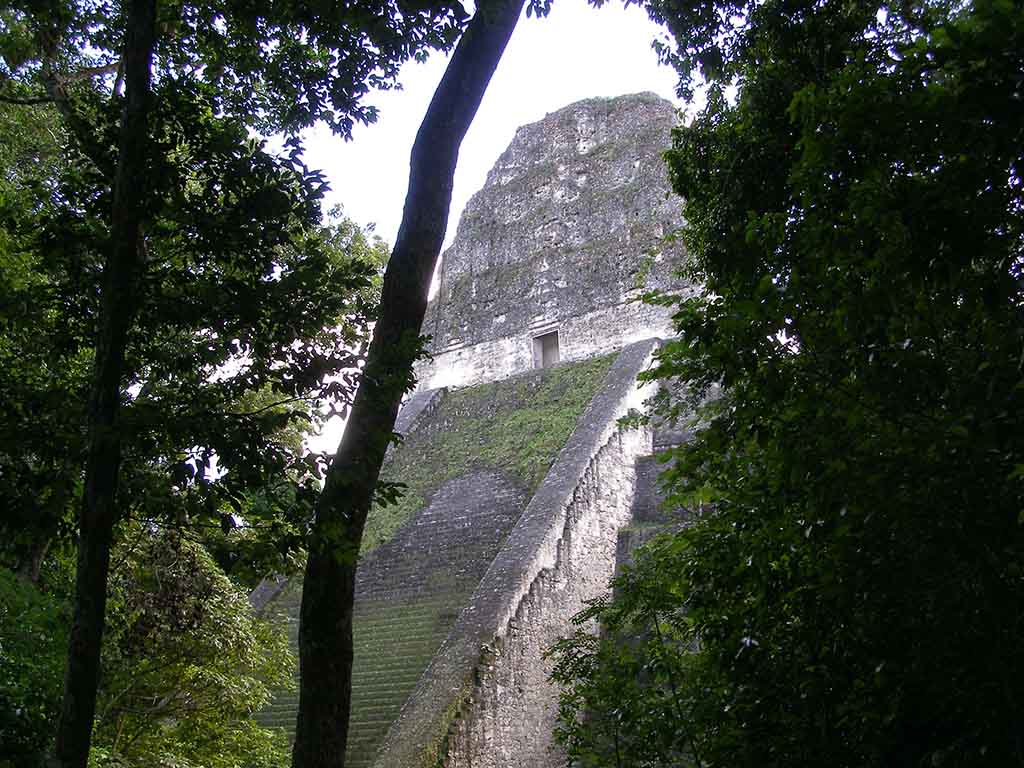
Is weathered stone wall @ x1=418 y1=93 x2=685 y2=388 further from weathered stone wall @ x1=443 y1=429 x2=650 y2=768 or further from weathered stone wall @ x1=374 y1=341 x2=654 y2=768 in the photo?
weathered stone wall @ x1=443 y1=429 x2=650 y2=768

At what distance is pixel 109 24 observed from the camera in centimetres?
506

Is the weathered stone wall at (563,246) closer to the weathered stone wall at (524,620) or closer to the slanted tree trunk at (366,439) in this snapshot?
the weathered stone wall at (524,620)

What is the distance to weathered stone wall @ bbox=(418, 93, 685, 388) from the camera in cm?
1809

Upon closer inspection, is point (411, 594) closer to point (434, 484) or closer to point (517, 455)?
point (434, 484)

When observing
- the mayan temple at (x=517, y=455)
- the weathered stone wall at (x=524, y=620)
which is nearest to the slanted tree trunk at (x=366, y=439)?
the mayan temple at (x=517, y=455)

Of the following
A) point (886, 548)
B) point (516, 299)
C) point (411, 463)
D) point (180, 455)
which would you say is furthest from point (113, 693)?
point (516, 299)

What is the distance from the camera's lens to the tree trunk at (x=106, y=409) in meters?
3.01

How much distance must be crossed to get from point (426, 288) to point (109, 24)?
2468 millimetres

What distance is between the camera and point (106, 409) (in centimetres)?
329

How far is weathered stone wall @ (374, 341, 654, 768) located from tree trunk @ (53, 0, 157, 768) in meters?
5.23

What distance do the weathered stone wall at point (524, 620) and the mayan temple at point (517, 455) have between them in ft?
0.06

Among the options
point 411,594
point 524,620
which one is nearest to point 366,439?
point 524,620

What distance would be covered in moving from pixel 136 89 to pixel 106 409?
49.1 inches

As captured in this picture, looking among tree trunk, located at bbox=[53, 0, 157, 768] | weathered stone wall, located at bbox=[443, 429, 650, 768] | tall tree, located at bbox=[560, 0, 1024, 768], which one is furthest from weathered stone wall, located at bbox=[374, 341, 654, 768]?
tree trunk, located at bbox=[53, 0, 157, 768]
